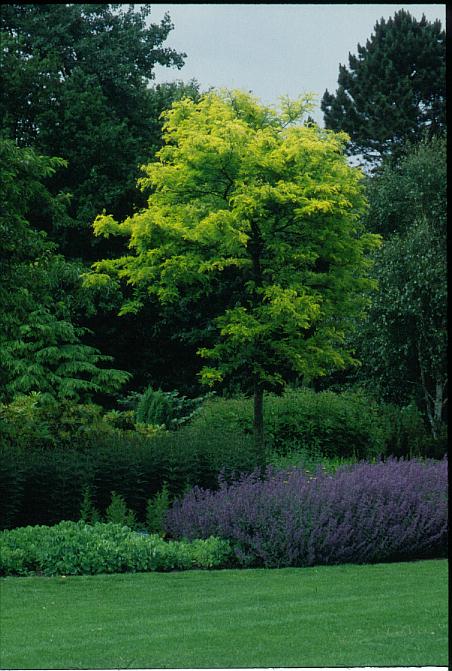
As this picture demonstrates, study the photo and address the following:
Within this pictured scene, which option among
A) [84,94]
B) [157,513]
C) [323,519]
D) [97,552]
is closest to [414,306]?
[84,94]

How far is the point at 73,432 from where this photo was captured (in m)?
11.0

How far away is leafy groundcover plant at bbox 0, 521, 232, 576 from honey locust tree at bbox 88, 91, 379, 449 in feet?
16.2

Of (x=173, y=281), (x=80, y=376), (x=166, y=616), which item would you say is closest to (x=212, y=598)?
(x=166, y=616)

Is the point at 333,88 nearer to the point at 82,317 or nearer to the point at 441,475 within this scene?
the point at 82,317

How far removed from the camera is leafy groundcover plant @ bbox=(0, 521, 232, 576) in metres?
7.19

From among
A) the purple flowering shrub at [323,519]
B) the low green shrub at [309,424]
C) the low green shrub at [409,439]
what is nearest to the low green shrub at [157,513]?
the purple flowering shrub at [323,519]

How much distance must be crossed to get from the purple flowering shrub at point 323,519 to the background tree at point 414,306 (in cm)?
907

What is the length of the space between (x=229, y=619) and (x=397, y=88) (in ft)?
67.7

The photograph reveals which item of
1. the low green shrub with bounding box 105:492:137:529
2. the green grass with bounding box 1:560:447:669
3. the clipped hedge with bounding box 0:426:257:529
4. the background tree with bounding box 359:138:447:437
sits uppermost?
the background tree with bounding box 359:138:447:437

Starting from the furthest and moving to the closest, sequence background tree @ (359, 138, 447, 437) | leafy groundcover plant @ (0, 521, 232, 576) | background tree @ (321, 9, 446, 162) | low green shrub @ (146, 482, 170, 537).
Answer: background tree @ (321, 9, 446, 162) < background tree @ (359, 138, 447, 437) < low green shrub @ (146, 482, 170, 537) < leafy groundcover plant @ (0, 521, 232, 576)

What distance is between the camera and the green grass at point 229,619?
15.9 ft

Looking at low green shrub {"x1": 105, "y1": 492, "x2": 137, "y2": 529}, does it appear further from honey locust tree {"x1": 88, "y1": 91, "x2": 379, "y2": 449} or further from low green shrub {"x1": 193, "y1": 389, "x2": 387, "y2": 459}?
low green shrub {"x1": 193, "y1": 389, "x2": 387, "y2": 459}

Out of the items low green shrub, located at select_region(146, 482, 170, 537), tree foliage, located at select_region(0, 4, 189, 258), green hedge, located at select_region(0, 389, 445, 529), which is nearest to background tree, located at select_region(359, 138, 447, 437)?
tree foliage, located at select_region(0, 4, 189, 258)

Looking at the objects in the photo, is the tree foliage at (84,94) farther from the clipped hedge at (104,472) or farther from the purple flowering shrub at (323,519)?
the purple flowering shrub at (323,519)
